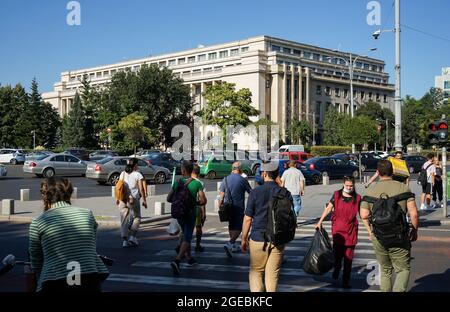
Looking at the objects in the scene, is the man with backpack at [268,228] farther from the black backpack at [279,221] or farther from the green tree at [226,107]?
the green tree at [226,107]

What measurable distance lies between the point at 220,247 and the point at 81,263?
7105 mm

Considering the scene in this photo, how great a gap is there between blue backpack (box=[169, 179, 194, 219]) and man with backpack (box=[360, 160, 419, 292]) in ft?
11.2

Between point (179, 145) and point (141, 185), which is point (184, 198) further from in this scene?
point (179, 145)

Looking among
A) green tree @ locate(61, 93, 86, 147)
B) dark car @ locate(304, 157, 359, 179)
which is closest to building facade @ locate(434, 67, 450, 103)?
green tree @ locate(61, 93, 86, 147)

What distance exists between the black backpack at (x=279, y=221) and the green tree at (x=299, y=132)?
238ft

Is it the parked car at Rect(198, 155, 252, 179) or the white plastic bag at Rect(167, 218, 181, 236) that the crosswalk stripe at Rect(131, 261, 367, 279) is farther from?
the parked car at Rect(198, 155, 252, 179)

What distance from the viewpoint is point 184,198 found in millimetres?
8906

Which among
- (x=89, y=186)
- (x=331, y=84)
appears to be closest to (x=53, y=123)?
(x=331, y=84)

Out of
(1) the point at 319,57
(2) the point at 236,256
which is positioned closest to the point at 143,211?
(2) the point at 236,256

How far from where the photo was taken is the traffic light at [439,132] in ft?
50.3

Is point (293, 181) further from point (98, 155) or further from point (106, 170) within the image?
point (98, 155)

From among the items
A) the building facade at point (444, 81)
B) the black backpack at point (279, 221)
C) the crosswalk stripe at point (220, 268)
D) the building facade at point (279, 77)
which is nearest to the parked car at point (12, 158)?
the building facade at point (279, 77)

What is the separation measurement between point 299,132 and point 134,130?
27.1 metres

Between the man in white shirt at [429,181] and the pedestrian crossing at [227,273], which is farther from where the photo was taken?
the man in white shirt at [429,181]
